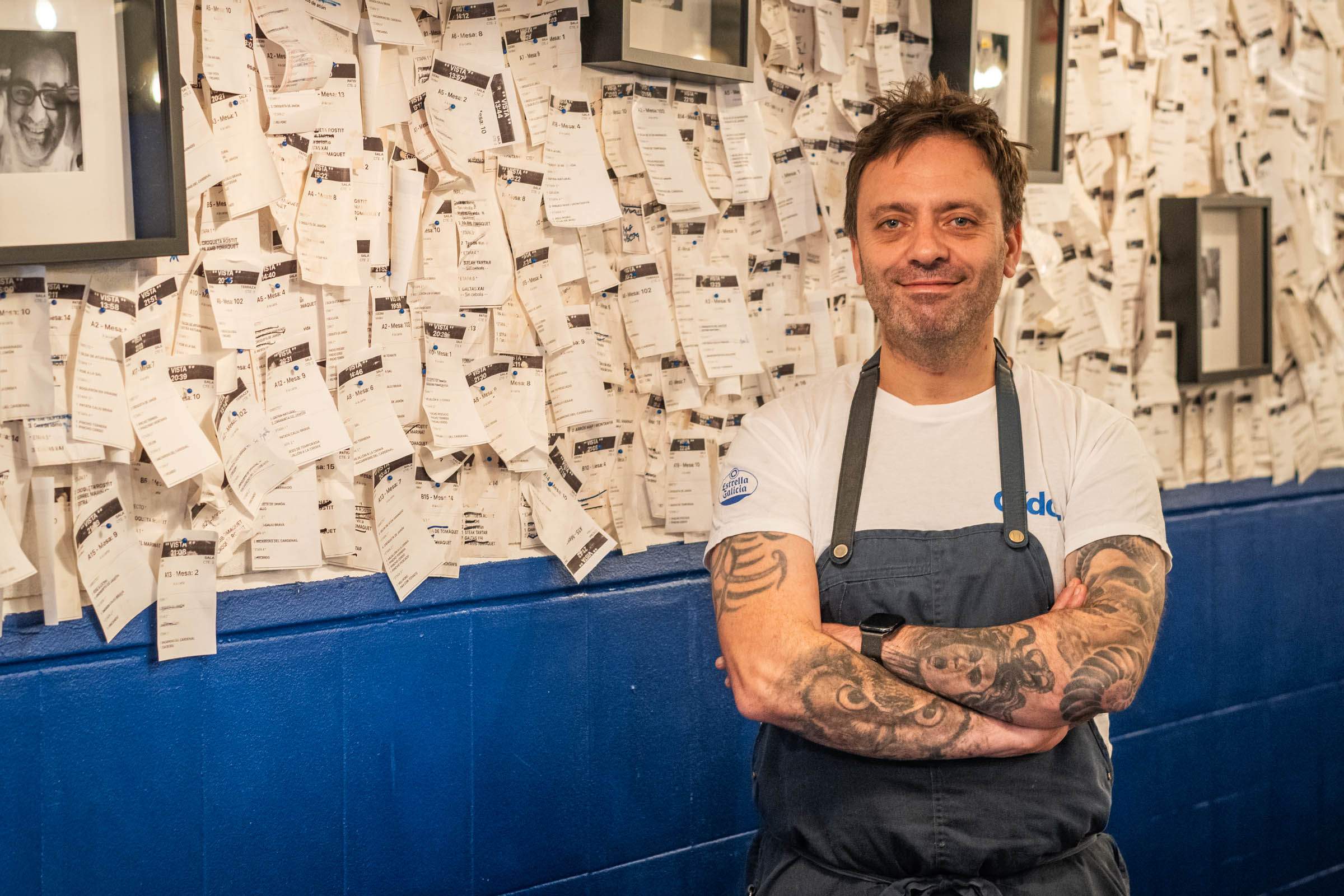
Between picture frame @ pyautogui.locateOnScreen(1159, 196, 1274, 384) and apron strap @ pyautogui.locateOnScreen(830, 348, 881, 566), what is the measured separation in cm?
132

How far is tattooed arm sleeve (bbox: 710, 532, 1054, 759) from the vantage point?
1375mm

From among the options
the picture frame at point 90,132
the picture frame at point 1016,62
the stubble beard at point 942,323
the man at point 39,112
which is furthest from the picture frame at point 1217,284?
the man at point 39,112

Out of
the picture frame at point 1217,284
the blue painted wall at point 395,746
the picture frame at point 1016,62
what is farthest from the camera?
the picture frame at point 1217,284

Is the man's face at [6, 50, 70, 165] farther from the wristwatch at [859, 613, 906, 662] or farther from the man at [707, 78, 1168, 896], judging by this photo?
the wristwatch at [859, 613, 906, 662]

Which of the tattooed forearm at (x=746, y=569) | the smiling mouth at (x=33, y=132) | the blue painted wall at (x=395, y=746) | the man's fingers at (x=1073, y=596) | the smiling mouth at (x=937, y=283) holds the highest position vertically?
the smiling mouth at (x=33, y=132)

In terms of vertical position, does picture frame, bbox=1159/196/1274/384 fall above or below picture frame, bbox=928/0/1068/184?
below

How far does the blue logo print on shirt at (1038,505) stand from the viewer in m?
1.54

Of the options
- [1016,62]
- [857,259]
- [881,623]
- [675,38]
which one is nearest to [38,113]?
[675,38]

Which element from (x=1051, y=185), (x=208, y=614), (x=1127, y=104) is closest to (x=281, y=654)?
(x=208, y=614)

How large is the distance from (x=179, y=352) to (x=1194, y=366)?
6.69ft

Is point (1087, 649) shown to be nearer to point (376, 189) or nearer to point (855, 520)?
point (855, 520)

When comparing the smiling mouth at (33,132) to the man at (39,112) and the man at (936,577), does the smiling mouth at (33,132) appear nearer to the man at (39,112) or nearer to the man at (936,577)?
the man at (39,112)

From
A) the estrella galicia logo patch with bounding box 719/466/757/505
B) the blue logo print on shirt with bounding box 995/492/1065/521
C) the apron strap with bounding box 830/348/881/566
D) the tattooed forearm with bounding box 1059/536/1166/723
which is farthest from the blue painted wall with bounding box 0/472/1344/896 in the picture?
the tattooed forearm with bounding box 1059/536/1166/723

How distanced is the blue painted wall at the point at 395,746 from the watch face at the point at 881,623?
588mm
